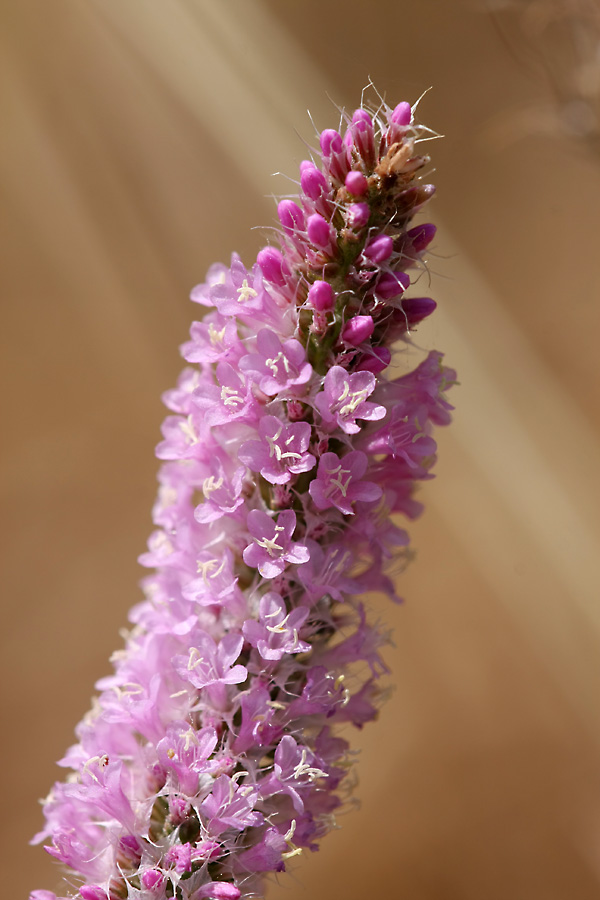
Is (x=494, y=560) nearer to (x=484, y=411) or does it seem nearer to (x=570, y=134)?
(x=484, y=411)

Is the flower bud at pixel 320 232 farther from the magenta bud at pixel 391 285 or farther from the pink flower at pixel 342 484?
the pink flower at pixel 342 484

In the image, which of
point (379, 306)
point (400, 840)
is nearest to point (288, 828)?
point (379, 306)

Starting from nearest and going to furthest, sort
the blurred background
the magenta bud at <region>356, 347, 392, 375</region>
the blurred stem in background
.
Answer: the magenta bud at <region>356, 347, 392, 375</region>
the blurred stem in background
the blurred background

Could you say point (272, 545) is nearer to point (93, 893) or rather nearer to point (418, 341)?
point (93, 893)

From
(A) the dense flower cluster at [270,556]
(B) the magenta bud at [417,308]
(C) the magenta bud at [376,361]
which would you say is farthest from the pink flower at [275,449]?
(B) the magenta bud at [417,308]

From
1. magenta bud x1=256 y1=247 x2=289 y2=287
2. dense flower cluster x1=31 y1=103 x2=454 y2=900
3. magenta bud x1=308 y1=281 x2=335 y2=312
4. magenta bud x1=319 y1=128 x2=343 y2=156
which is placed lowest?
dense flower cluster x1=31 y1=103 x2=454 y2=900

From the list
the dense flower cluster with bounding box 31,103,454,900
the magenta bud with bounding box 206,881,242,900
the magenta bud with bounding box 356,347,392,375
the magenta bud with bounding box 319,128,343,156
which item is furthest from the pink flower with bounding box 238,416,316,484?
the magenta bud with bounding box 206,881,242,900

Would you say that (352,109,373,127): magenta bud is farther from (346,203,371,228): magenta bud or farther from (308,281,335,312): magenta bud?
(308,281,335,312): magenta bud
